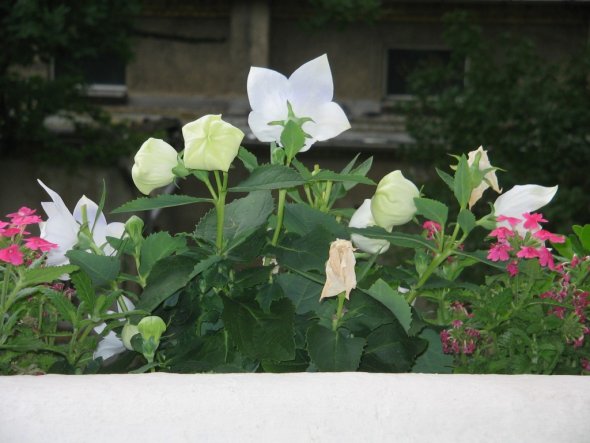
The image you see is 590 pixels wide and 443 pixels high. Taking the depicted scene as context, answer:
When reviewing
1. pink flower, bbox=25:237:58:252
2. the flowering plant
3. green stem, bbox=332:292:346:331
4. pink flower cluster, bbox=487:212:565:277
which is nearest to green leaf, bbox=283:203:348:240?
the flowering plant

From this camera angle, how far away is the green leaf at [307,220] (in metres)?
1.21

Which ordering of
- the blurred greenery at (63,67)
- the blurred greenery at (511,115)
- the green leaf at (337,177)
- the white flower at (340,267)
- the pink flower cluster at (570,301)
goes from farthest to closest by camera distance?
the blurred greenery at (511,115) < the blurred greenery at (63,67) < the pink flower cluster at (570,301) < the green leaf at (337,177) < the white flower at (340,267)

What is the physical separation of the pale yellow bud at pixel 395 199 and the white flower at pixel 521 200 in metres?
0.14

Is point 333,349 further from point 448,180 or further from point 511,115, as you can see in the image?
point 511,115

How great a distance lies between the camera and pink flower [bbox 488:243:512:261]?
1.20 metres

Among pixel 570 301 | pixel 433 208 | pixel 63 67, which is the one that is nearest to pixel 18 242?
pixel 433 208

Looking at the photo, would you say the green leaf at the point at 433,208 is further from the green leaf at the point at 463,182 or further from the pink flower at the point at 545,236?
the pink flower at the point at 545,236

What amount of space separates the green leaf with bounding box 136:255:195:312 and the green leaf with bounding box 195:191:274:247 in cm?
5

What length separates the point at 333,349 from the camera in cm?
113

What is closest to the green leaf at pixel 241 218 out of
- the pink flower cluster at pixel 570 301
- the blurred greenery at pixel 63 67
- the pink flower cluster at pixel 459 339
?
the pink flower cluster at pixel 459 339

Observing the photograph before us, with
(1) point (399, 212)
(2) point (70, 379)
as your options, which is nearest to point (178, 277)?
(2) point (70, 379)

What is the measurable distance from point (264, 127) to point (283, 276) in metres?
0.21

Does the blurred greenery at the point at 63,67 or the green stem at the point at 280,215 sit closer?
the green stem at the point at 280,215

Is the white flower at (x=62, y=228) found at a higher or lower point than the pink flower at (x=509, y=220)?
lower
